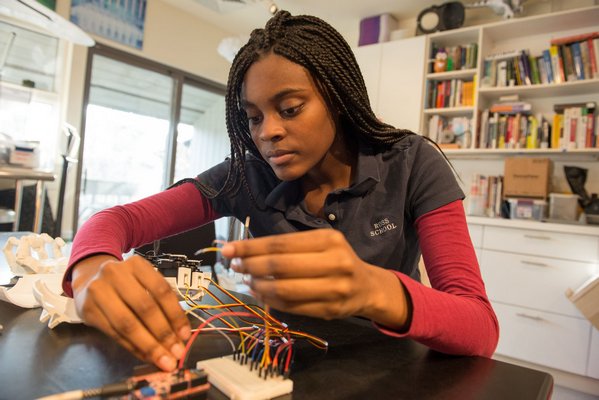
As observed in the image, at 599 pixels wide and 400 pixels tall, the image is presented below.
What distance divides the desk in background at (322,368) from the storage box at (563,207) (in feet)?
8.05

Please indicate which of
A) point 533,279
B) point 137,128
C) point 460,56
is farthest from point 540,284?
point 137,128

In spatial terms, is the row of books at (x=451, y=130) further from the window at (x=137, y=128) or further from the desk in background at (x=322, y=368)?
the desk in background at (x=322, y=368)

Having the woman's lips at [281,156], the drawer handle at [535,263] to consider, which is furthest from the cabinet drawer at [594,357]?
the woman's lips at [281,156]

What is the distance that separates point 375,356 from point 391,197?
0.42 m

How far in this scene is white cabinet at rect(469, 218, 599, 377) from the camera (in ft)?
7.46

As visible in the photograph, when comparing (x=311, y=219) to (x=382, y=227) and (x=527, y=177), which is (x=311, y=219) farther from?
(x=527, y=177)

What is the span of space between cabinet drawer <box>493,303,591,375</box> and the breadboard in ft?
8.06

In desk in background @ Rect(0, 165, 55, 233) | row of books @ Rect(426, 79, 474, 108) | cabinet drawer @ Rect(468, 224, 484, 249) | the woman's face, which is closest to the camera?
Answer: the woman's face

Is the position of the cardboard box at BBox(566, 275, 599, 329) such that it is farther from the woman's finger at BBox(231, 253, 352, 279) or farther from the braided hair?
the woman's finger at BBox(231, 253, 352, 279)

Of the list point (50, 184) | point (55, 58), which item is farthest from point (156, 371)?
point (55, 58)

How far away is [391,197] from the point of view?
35.8 inches

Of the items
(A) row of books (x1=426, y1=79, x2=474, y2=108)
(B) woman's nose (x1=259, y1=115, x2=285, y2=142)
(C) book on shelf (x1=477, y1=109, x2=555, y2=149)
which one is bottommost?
(B) woman's nose (x1=259, y1=115, x2=285, y2=142)

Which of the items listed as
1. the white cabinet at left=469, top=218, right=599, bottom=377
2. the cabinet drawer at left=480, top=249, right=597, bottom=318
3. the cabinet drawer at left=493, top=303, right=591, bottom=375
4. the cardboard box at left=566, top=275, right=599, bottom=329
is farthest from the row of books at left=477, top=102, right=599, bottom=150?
the cabinet drawer at left=493, top=303, right=591, bottom=375

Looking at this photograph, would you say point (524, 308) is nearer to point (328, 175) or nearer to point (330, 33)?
point (328, 175)
